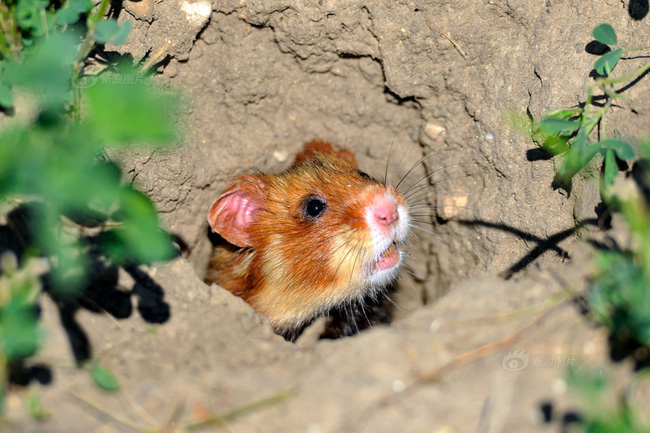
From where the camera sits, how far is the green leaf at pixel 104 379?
8.23 feet

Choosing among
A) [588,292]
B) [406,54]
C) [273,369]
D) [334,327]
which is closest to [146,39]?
[406,54]

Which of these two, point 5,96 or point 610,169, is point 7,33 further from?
point 610,169

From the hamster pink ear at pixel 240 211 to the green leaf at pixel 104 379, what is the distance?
2025mm

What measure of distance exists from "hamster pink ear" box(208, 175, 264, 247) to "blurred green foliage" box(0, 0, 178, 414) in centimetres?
111

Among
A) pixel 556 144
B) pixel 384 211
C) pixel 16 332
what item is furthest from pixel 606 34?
pixel 16 332

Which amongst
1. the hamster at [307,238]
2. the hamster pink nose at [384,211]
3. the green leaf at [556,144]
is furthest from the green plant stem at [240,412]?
the green leaf at [556,144]

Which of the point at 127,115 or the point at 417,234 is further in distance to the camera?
the point at 417,234

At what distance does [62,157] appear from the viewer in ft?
7.18

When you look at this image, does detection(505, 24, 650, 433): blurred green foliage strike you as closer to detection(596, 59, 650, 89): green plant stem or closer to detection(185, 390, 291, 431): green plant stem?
detection(596, 59, 650, 89): green plant stem

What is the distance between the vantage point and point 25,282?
2.61 m

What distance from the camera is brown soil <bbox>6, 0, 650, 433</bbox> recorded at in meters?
2.38

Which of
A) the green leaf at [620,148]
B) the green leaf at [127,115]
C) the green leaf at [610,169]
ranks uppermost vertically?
the green leaf at [127,115]

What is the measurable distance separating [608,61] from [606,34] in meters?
0.17

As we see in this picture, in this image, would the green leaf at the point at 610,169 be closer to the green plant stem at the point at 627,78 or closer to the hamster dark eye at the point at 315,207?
the green plant stem at the point at 627,78
